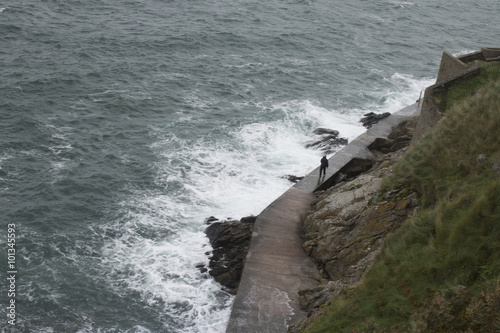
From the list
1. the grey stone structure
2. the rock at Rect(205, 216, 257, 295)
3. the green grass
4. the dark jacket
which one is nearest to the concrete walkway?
the dark jacket

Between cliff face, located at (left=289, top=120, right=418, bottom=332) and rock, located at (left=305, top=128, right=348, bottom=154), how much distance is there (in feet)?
27.8

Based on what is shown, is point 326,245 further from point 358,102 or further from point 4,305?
point 358,102

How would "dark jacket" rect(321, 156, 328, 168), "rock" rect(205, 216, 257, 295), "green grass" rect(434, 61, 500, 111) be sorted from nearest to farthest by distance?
1. "rock" rect(205, 216, 257, 295)
2. "green grass" rect(434, 61, 500, 111)
3. "dark jacket" rect(321, 156, 328, 168)

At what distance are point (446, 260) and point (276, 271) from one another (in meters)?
7.01

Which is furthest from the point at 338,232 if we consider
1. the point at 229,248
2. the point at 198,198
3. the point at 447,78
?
the point at 198,198

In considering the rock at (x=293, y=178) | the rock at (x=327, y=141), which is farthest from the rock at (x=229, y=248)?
the rock at (x=327, y=141)

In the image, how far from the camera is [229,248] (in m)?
19.3

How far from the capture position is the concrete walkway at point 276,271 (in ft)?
46.8

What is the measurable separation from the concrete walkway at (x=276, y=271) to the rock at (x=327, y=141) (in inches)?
256

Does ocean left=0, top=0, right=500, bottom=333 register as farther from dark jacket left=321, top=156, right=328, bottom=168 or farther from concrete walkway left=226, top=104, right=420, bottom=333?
dark jacket left=321, top=156, right=328, bottom=168

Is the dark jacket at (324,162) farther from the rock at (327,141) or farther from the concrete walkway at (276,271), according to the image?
the rock at (327,141)

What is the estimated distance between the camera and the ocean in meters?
18.1

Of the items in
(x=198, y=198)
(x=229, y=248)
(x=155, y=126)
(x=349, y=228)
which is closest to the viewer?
(x=349, y=228)

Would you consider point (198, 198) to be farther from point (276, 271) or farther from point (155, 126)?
point (155, 126)
